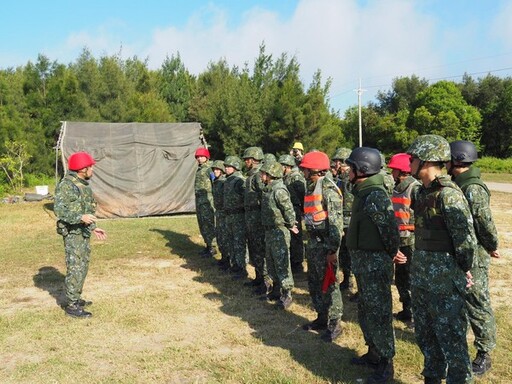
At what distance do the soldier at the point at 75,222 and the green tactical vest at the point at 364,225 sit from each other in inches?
133

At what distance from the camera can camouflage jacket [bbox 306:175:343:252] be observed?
460cm

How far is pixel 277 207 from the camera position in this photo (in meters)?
5.98

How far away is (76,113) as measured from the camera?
2784cm

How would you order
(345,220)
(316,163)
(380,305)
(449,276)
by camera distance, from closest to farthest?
(449,276) < (380,305) < (316,163) < (345,220)

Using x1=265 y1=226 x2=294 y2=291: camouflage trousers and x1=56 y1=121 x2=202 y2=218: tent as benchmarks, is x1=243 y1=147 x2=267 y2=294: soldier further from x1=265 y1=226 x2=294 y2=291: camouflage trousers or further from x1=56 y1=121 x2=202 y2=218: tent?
x1=56 y1=121 x2=202 y2=218: tent

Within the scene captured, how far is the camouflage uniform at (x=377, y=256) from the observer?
389cm

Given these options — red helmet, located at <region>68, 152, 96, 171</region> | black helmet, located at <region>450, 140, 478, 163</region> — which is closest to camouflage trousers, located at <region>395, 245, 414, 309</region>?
black helmet, located at <region>450, 140, 478, 163</region>

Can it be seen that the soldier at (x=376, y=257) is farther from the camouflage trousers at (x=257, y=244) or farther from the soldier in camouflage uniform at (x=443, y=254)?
the camouflage trousers at (x=257, y=244)

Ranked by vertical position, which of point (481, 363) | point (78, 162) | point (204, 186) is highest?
point (78, 162)

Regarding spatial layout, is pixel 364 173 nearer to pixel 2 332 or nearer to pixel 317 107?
pixel 2 332

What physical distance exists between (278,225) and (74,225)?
103 inches

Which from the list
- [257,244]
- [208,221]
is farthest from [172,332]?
[208,221]

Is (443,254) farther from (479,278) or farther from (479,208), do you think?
(479,278)

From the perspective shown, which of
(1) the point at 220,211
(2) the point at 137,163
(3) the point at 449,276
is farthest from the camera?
(2) the point at 137,163
